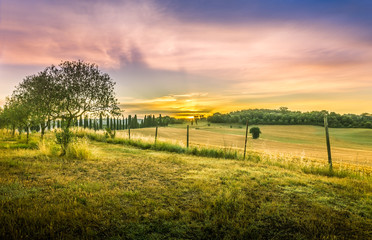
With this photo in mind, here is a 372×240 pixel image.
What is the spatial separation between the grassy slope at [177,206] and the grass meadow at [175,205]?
0.06ft

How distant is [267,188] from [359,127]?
55.4 metres

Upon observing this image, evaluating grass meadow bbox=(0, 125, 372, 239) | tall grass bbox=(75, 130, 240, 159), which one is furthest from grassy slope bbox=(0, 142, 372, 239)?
tall grass bbox=(75, 130, 240, 159)

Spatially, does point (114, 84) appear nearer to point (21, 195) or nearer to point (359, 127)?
point (21, 195)

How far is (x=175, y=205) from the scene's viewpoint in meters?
4.95

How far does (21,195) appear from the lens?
528 cm

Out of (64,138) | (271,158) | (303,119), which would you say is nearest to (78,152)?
(64,138)

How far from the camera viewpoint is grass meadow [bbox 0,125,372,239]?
3.78 meters

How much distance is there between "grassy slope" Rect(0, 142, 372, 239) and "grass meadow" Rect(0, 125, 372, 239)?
0.02 meters

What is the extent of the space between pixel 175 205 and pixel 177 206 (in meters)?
0.14

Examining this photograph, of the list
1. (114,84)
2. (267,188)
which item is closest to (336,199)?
(267,188)

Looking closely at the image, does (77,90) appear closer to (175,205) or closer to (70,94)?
(70,94)

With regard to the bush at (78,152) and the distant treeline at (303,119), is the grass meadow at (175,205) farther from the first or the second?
the distant treeline at (303,119)

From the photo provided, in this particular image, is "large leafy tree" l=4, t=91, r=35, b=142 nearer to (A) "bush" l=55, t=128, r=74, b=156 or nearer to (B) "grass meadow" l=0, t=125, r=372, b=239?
(A) "bush" l=55, t=128, r=74, b=156

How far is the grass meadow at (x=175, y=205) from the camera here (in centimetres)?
378
